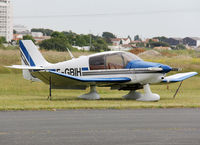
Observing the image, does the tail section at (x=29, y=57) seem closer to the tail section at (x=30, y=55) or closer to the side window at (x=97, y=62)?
the tail section at (x=30, y=55)

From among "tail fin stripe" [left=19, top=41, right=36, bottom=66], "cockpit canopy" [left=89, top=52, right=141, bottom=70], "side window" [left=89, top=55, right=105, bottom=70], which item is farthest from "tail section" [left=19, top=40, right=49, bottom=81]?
"cockpit canopy" [left=89, top=52, right=141, bottom=70]

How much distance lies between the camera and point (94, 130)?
36.6 ft

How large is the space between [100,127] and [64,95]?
13.1 meters

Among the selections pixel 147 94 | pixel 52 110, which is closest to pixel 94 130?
pixel 52 110

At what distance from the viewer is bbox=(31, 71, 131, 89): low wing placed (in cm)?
2020

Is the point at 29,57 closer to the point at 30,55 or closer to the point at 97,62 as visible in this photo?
the point at 30,55

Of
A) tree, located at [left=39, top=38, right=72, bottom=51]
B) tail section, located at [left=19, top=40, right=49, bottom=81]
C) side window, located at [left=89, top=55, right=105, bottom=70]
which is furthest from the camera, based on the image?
tree, located at [left=39, top=38, right=72, bottom=51]

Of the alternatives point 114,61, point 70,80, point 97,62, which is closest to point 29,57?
point 70,80

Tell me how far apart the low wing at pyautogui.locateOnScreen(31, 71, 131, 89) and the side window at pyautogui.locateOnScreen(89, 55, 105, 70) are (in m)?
0.60

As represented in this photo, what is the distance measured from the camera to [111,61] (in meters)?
21.0

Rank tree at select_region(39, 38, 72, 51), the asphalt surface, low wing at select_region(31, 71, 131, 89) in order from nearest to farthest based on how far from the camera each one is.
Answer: the asphalt surface < low wing at select_region(31, 71, 131, 89) < tree at select_region(39, 38, 72, 51)

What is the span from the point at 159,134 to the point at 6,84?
20.2 meters

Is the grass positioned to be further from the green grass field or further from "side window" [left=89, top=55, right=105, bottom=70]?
"side window" [left=89, top=55, right=105, bottom=70]

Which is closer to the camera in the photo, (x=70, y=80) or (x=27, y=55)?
(x=70, y=80)
